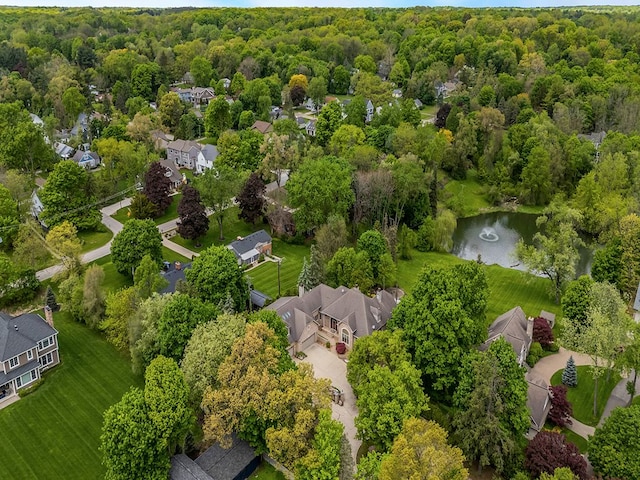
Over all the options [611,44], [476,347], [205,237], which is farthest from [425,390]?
[611,44]

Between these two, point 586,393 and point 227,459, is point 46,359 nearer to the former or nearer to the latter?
point 227,459

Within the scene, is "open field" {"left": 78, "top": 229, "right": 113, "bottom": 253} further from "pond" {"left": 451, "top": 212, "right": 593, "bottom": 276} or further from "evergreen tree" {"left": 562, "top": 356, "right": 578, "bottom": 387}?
"evergreen tree" {"left": 562, "top": 356, "right": 578, "bottom": 387}

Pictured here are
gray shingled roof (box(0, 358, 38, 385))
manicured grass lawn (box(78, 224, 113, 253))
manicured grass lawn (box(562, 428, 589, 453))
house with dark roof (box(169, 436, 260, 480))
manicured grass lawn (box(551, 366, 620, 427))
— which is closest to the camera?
house with dark roof (box(169, 436, 260, 480))

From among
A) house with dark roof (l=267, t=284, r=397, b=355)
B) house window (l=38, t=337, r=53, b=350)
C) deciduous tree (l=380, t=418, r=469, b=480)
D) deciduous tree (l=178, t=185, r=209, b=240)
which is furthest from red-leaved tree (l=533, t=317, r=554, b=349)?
house window (l=38, t=337, r=53, b=350)

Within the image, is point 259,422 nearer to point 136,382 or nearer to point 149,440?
point 149,440

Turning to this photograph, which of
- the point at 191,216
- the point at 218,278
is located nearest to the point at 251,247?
the point at 191,216

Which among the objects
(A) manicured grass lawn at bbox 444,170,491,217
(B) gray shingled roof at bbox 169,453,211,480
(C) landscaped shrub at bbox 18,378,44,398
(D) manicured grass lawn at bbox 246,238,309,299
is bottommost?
(A) manicured grass lawn at bbox 444,170,491,217

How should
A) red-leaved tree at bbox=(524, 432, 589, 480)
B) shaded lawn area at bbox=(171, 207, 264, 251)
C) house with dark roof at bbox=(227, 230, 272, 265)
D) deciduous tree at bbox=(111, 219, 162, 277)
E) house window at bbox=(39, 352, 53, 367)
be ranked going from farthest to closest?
shaded lawn area at bbox=(171, 207, 264, 251) < house with dark roof at bbox=(227, 230, 272, 265) < deciduous tree at bbox=(111, 219, 162, 277) < house window at bbox=(39, 352, 53, 367) < red-leaved tree at bbox=(524, 432, 589, 480)

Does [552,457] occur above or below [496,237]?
above
